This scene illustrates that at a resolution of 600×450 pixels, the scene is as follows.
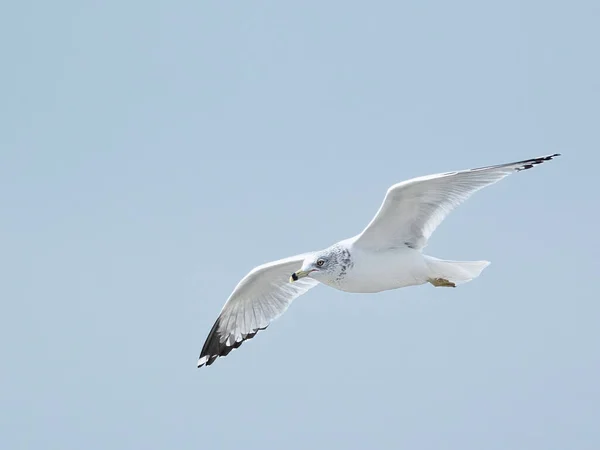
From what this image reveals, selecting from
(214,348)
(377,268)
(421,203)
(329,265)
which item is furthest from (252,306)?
(421,203)

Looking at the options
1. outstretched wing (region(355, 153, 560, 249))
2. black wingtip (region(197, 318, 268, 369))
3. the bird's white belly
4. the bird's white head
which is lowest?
black wingtip (region(197, 318, 268, 369))

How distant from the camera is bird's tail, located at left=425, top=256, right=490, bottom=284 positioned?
30.5 feet

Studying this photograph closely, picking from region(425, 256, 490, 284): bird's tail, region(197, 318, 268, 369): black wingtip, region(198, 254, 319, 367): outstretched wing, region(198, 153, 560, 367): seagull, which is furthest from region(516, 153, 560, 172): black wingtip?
region(197, 318, 268, 369): black wingtip

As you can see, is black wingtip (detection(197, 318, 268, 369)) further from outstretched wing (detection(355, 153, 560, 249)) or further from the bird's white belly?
outstretched wing (detection(355, 153, 560, 249))

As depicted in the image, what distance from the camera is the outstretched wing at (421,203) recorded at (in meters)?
8.63

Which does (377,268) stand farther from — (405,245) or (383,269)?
(405,245)

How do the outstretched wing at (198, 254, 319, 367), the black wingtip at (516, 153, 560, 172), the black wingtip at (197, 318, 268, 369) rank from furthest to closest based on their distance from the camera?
the black wingtip at (197, 318, 268, 369), the outstretched wing at (198, 254, 319, 367), the black wingtip at (516, 153, 560, 172)

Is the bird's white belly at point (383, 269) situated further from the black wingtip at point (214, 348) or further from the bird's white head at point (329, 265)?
the black wingtip at point (214, 348)

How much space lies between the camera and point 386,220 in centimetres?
901

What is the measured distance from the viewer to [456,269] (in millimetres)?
9344

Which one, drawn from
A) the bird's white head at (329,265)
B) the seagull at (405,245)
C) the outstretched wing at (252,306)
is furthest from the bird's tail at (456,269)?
the outstretched wing at (252,306)

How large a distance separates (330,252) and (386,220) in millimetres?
619

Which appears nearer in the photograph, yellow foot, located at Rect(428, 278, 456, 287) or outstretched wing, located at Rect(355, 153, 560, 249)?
outstretched wing, located at Rect(355, 153, 560, 249)

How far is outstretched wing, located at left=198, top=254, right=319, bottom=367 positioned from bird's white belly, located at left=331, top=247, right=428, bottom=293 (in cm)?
172
